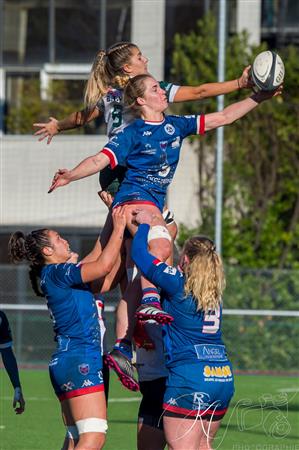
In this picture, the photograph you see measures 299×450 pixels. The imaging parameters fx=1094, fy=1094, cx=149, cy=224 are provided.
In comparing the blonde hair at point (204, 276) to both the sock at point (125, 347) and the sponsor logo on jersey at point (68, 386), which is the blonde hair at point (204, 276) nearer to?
the sock at point (125, 347)

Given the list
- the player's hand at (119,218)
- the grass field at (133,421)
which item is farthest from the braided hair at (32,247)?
the grass field at (133,421)

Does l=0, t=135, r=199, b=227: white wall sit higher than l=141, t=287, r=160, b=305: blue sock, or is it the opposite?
l=0, t=135, r=199, b=227: white wall

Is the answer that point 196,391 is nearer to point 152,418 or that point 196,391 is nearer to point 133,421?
point 152,418

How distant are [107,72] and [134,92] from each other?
581 millimetres

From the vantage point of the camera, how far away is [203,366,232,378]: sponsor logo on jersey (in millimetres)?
6246

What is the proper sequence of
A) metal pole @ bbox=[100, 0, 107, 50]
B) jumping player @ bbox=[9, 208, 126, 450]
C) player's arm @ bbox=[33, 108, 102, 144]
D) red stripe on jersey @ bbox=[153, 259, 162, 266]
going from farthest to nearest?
metal pole @ bbox=[100, 0, 107, 50], player's arm @ bbox=[33, 108, 102, 144], jumping player @ bbox=[9, 208, 126, 450], red stripe on jersey @ bbox=[153, 259, 162, 266]

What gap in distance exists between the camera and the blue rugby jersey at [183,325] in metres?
6.30

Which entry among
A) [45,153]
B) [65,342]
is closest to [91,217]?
[45,153]

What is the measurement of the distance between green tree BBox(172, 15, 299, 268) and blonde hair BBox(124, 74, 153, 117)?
1015 cm

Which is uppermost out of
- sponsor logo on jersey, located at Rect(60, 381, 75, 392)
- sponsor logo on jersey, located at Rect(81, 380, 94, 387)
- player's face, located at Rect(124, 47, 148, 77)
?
player's face, located at Rect(124, 47, 148, 77)

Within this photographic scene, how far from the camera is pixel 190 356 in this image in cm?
626

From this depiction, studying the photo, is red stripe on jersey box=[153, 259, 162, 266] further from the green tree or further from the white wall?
the white wall

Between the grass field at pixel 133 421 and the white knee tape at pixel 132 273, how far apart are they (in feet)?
8.27

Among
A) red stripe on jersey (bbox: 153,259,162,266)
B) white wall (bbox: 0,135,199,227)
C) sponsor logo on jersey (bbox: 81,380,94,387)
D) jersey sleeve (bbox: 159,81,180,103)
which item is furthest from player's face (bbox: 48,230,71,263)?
white wall (bbox: 0,135,199,227)
